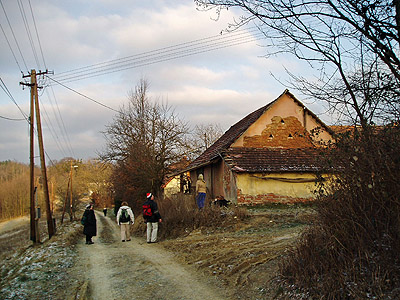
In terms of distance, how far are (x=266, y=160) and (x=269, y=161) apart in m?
0.16

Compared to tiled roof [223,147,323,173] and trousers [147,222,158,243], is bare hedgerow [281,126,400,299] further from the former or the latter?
tiled roof [223,147,323,173]

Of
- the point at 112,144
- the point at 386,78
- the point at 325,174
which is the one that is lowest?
the point at 325,174

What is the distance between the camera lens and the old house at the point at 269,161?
18484 millimetres

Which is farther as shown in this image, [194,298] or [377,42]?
[194,298]

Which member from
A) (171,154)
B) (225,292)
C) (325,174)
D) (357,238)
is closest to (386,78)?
(325,174)

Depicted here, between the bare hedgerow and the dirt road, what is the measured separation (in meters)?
1.75

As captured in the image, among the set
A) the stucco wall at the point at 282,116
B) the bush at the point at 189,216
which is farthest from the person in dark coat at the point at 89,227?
the stucco wall at the point at 282,116

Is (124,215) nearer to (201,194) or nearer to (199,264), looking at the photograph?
(201,194)

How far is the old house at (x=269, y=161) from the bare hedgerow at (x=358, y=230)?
465 inches

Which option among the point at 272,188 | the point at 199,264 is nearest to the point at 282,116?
the point at 272,188

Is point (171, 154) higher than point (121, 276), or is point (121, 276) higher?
point (171, 154)

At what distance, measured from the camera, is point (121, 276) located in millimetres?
8141

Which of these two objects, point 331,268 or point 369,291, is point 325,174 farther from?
point 369,291

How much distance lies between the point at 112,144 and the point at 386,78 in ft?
94.9
